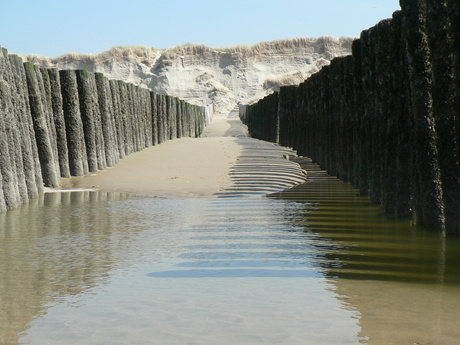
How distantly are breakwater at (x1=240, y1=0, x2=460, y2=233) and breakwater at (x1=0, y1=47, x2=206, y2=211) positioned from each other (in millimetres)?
4256

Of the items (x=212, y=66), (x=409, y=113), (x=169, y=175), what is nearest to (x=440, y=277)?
(x=409, y=113)

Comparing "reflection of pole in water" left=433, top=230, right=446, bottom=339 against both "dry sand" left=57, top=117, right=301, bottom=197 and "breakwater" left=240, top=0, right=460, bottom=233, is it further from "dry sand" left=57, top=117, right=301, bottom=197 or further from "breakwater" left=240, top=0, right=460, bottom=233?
"dry sand" left=57, top=117, right=301, bottom=197

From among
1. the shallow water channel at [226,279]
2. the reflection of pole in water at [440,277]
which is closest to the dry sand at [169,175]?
the shallow water channel at [226,279]

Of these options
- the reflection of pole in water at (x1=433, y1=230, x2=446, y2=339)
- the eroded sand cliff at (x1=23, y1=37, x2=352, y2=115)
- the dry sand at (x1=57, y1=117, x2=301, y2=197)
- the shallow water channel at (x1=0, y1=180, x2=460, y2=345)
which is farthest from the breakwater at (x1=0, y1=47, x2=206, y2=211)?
the eroded sand cliff at (x1=23, y1=37, x2=352, y2=115)

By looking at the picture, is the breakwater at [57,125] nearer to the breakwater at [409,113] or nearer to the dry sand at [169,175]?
the dry sand at [169,175]

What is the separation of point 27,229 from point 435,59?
404cm

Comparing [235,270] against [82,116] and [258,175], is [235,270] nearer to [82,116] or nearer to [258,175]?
[258,175]

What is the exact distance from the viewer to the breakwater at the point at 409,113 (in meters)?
5.99

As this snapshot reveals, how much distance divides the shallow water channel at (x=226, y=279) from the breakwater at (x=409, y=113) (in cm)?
31

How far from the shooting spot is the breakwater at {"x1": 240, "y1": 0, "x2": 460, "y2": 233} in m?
5.99

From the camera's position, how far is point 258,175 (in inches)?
492

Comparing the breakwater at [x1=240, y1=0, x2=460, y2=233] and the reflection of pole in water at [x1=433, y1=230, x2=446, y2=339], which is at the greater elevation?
the breakwater at [x1=240, y1=0, x2=460, y2=233]

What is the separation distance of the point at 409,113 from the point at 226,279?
10.1 feet

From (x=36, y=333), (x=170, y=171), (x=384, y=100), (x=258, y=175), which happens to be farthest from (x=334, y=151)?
(x=36, y=333)
